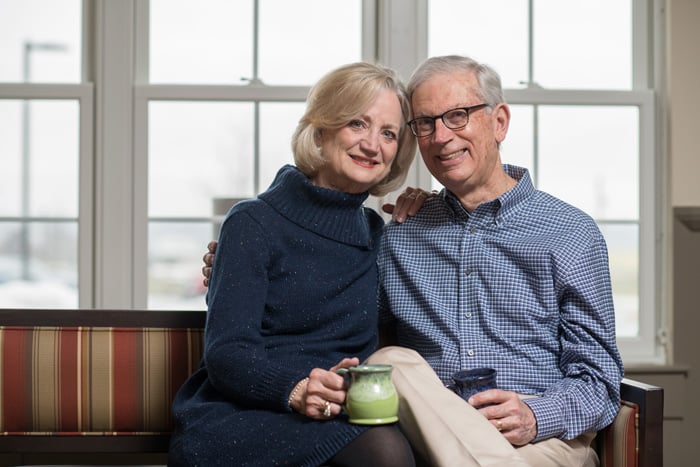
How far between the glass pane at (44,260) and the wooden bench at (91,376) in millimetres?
955

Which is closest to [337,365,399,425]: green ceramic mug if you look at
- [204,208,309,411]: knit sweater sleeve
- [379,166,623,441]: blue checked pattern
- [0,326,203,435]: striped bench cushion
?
[204,208,309,411]: knit sweater sleeve

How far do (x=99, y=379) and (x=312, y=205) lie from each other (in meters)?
0.90

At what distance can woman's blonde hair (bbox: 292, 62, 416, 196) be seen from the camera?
7.17 feet

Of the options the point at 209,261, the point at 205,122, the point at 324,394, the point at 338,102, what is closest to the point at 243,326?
the point at 324,394

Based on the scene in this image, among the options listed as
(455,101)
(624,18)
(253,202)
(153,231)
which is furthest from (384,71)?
(624,18)

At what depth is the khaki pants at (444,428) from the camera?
1894 mm

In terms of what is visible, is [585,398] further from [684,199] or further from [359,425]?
[684,199]

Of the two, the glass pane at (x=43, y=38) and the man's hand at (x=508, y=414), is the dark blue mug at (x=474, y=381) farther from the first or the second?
the glass pane at (x=43, y=38)

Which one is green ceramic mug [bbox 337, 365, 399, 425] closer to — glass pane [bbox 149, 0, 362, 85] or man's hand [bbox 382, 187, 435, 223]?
man's hand [bbox 382, 187, 435, 223]

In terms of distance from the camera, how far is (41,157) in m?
3.54

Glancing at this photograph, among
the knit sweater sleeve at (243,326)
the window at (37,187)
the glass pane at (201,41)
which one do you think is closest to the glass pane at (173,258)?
the window at (37,187)

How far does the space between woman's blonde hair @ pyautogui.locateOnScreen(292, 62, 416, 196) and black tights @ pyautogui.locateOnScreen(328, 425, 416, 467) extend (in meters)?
0.71

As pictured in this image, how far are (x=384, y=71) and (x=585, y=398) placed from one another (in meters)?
0.95

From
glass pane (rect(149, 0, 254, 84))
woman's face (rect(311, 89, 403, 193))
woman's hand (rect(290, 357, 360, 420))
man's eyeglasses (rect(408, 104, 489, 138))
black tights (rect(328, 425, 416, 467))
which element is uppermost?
glass pane (rect(149, 0, 254, 84))
